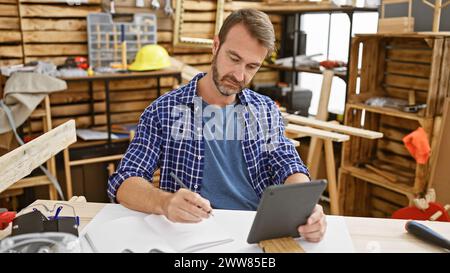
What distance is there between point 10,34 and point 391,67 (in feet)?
10.1

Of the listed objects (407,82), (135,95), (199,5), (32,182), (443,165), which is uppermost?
(199,5)

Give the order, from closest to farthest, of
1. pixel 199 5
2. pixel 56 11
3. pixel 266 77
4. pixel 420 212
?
pixel 420 212, pixel 56 11, pixel 199 5, pixel 266 77

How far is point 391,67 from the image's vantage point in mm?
3426

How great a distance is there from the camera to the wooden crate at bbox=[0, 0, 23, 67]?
11.7 feet

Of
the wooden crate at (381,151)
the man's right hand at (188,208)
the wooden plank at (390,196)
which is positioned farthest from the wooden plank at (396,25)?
the man's right hand at (188,208)

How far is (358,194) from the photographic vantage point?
3662mm

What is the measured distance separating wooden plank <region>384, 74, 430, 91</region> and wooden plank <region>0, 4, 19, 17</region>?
3.05 metres

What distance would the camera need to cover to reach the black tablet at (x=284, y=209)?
1.07 m

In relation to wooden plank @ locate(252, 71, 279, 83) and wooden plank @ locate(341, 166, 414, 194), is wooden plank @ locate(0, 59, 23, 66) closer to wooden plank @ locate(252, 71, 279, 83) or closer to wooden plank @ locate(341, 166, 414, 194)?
wooden plank @ locate(252, 71, 279, 83)

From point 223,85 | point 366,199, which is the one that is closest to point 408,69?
point 366,199

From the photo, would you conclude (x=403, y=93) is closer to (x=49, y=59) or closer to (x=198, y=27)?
(x=198, y=27)

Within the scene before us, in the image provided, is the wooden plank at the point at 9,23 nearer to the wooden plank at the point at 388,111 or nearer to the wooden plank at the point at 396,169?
the wooden plank at the point at 388,111

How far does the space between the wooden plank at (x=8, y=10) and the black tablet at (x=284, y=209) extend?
10.8 ft
